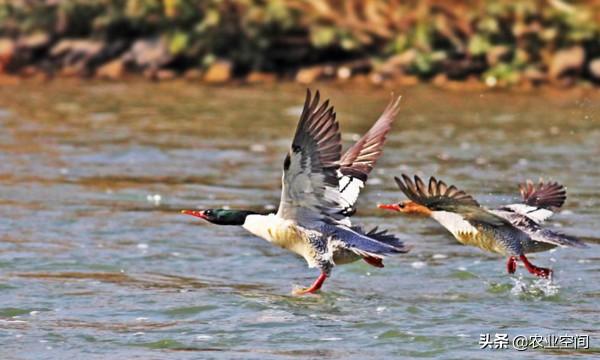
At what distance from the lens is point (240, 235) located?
12211 mm

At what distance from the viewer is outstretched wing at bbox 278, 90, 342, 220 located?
8680 mm

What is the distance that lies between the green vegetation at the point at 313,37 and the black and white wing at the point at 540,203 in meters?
12.3

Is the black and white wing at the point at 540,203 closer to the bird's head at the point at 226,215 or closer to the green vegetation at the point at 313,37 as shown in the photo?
the bird's head at the point at 226,215

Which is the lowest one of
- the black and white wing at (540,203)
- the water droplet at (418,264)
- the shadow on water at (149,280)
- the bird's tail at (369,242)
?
the shadow on water at (149,280)

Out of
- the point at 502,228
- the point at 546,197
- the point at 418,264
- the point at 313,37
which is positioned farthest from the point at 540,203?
the point at 313,37

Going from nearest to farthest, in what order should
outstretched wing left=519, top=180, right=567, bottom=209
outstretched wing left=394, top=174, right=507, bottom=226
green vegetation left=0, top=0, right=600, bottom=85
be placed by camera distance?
outstretched wing left=394, top=174, right=507, bottom=226 → outstretched wing left=519, top=180, right=567, bottom=209 → green vegetation left=0, top=0, right=600, bottom=85

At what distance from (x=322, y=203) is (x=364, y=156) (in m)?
0.79

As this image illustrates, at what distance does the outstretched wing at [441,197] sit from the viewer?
8852 millimetres

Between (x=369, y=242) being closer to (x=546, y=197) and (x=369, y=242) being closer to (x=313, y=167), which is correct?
(x=313, y=167)

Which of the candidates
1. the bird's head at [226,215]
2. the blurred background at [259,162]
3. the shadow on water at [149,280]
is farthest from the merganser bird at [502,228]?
the shadow on water at [149,280]

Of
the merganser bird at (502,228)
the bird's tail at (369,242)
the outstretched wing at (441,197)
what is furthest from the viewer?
the merganser bird at (502,228)

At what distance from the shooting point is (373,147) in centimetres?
991

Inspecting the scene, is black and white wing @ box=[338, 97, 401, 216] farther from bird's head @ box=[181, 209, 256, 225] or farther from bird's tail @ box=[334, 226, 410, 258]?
bird's head @ box=[181, 209, 256, 225]

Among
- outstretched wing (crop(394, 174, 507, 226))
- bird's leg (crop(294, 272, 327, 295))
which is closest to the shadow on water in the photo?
bird's leg (crop(294, 272, 327, 295))
